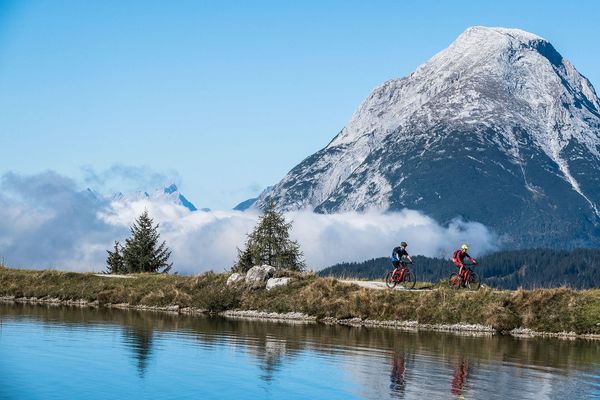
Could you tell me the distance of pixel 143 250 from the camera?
95.2m

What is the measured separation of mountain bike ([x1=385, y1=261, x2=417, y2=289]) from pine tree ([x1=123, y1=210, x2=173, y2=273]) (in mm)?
39692

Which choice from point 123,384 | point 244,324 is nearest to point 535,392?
point 123,384

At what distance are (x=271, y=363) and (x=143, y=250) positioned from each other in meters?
61.3

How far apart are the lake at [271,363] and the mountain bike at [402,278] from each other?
8.43m

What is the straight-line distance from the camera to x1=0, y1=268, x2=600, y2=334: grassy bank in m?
55.5

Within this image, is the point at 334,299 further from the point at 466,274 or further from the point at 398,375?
the point at 398,375

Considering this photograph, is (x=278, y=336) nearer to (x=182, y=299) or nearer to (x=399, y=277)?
(x=399, y=277)

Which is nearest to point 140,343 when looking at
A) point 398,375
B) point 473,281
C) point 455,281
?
point 398,375

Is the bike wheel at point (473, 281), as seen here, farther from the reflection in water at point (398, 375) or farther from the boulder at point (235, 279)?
the reflection in water at point (398, 375)

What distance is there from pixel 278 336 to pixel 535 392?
63.2ft

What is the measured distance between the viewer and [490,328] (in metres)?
55.3

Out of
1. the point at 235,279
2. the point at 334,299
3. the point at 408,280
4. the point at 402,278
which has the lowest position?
the point at 334,299

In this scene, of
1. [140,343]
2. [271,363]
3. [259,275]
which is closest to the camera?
[271,363]

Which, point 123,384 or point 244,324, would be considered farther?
point 244,324
